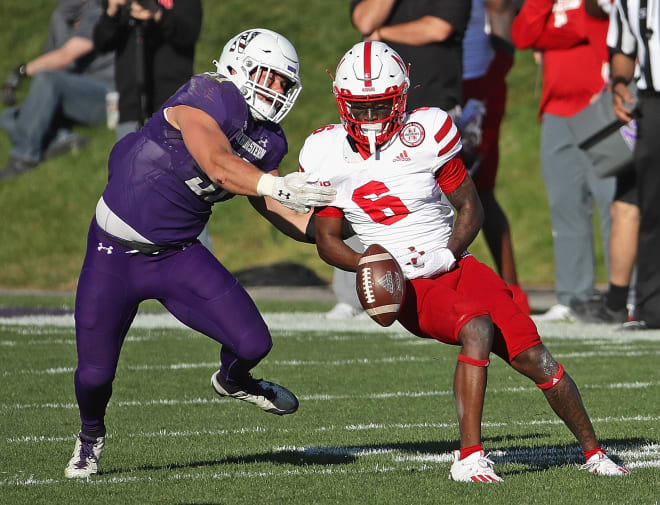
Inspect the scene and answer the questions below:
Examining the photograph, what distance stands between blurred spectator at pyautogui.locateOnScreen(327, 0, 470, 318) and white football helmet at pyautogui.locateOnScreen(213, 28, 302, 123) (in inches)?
128

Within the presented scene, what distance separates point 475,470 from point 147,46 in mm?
5210

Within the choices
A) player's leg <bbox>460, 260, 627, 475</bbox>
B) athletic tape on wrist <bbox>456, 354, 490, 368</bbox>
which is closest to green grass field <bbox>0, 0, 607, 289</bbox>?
player's leg <bbox>460, 260, 627, 475</bbox>

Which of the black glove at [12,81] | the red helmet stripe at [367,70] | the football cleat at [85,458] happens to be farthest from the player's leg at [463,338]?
the black glove at [12,81]

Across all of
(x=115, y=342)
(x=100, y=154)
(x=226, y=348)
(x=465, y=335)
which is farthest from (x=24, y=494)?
(x=100, y=154)

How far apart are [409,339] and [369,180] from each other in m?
3.83

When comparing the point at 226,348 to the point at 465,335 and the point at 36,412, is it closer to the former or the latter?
the point at 465,335

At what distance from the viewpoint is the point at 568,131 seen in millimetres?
9578

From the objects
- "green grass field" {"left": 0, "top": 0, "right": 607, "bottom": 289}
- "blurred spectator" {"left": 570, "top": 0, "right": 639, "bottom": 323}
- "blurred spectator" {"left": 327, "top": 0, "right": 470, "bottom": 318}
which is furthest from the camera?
"green grass field" {"left": 0, "top": 0, "right": 607, "bottom": 289}

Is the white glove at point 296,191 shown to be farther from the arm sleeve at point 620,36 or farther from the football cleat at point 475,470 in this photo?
the arm sleeve at point 620,36

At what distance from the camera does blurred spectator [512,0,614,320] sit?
9.42m

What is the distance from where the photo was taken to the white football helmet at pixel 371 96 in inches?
187

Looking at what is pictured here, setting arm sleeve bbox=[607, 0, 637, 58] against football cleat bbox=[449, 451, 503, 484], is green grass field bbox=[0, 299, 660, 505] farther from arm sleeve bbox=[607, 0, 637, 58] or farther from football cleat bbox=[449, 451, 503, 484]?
arm sleeve bbox=[607, 0, 637, 58]

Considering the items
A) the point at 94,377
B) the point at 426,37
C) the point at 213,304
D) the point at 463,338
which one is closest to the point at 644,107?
the point at 426,37

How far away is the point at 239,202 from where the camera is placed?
55.9 feet
